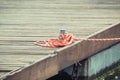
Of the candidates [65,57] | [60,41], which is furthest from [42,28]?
[65,57]

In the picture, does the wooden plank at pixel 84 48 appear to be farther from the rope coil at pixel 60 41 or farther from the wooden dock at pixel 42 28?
the rope coil at pixel 60 41

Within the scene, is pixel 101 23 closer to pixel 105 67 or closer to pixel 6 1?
pixel 105 67

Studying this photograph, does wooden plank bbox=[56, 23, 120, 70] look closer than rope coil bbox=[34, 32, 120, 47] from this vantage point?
Yes

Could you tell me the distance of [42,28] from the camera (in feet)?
21.0

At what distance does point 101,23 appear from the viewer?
21.5ft

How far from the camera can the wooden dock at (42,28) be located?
495 centimetres

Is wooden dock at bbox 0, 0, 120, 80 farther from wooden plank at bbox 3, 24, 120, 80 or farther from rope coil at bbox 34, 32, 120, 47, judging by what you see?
rope coil at bbox 34, 32, 120, 47

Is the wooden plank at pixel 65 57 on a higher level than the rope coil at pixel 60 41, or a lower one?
lower

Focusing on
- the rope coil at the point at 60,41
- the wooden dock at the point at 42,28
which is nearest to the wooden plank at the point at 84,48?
the wooden dock at the point at 42,28

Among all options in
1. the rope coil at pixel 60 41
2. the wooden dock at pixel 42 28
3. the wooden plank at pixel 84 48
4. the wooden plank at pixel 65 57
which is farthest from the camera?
the rope coil at pixel 60 41

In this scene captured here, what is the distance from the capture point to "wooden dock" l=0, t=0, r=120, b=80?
16.3ft

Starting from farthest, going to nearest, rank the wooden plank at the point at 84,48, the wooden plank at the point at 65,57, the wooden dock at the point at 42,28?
the wooden plank at the point at 84,48
the wooden dock at the point at 42,28
the wooden plank at the point at 65,57

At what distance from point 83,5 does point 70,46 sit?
2711 mm

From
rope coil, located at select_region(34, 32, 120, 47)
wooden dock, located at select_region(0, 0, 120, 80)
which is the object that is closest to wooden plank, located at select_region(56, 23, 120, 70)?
wooden dock, located at select_region(0, 0, 120, 80)
